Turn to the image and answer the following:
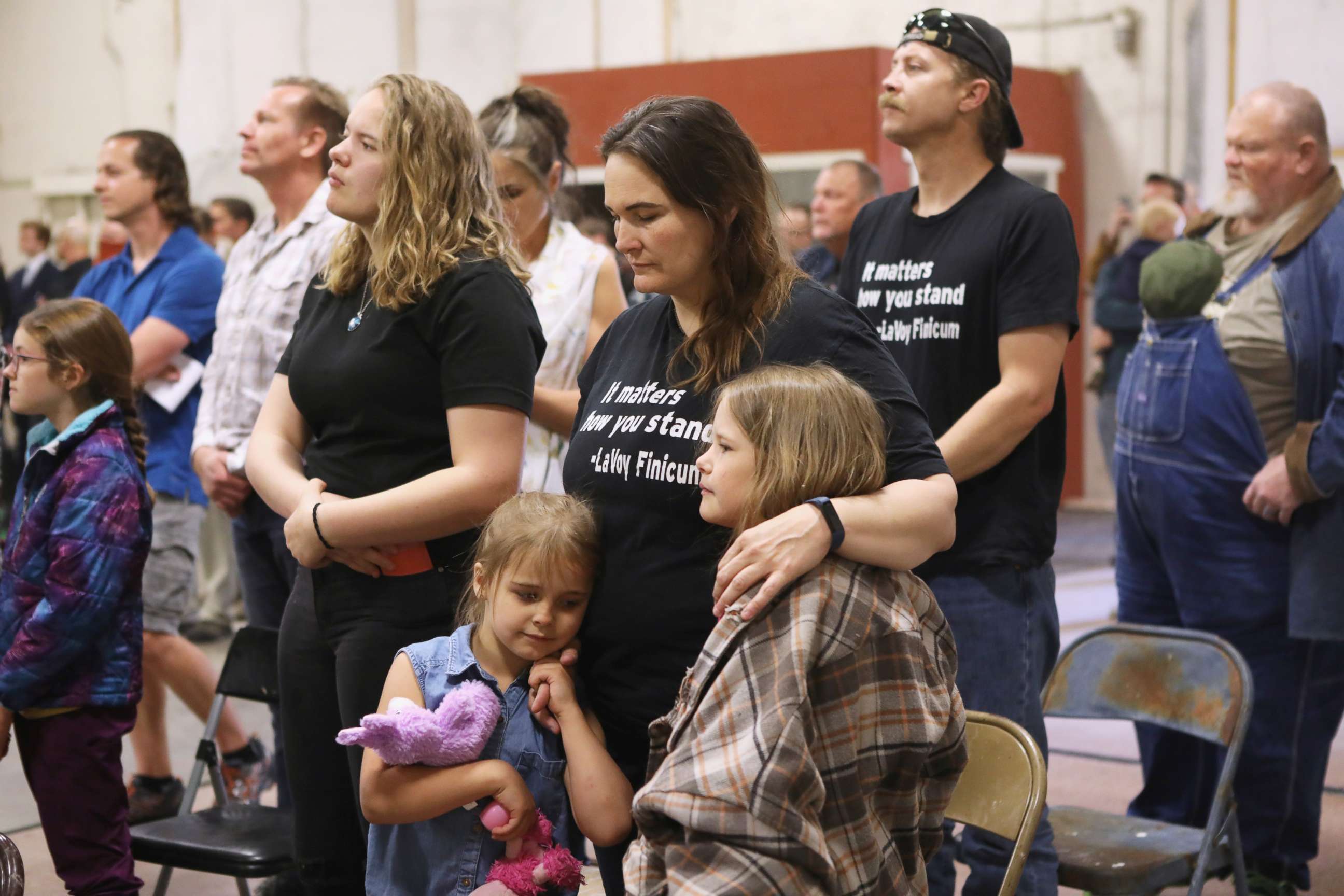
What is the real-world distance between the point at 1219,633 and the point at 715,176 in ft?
7.19

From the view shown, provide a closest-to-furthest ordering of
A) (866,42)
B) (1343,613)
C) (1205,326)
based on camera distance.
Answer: (1343,613)
(1205,326)
(866,42)

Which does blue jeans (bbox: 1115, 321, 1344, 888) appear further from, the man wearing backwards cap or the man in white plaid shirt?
the man in white plaid shirt

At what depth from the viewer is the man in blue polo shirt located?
3.79m

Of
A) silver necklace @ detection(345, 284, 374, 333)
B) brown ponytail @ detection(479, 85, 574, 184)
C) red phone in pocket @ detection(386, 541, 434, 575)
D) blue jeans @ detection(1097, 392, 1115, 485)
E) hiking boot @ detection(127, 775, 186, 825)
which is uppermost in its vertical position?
brown ponytail @ detection(479, 85, 574, 184)

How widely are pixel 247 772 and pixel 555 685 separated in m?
2.04

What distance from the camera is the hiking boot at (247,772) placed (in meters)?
3.62

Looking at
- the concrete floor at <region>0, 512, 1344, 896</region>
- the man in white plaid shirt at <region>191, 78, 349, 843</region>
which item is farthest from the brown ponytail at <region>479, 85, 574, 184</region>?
the concrete floor at <region>0, 512, 1344, 896</region>

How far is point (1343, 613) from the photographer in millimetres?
3172

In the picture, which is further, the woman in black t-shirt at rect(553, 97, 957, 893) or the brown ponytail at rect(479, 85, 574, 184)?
the brown ponytail at rect(479, 85, 574, 184)

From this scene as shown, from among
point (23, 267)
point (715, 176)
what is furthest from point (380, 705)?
point (23, 267)

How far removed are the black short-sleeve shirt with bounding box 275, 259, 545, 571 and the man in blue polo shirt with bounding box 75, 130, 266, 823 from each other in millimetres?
1674

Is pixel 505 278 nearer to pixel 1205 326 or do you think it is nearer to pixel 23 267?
pixel 1205 326

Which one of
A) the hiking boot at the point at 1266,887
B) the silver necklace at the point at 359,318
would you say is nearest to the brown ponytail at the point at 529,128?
the silver necklace at the point at 359,318

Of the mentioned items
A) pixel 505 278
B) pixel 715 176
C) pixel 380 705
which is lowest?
pixel 380 705
